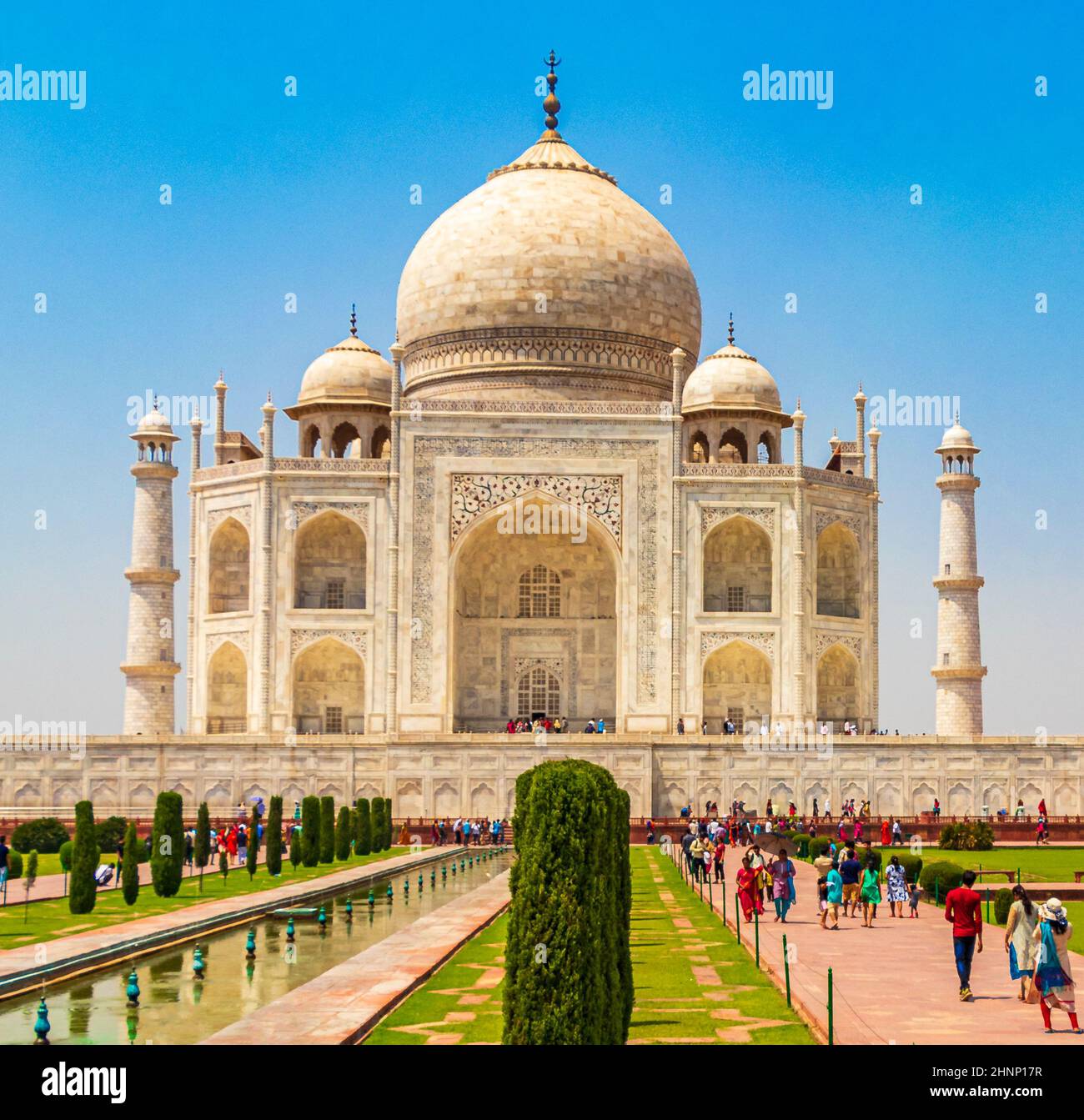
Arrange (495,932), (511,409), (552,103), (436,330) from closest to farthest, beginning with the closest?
(495,932), (511,409), (436,330), (552,103)

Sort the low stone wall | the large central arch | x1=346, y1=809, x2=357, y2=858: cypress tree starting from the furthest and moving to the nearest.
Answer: the large central arch
the low stone wall
x1=346, y1=809, x2=357, y2=858: cypress tree

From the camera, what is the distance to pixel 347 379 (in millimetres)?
38281

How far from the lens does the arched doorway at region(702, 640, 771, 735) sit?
115 feet

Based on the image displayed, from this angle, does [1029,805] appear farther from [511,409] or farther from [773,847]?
[511,409]

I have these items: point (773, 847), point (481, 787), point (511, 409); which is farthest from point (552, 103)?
point (773, 847)

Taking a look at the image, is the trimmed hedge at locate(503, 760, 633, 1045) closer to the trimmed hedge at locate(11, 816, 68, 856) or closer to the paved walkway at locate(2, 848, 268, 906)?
the paved walkway at locate(2, 848, 268, 906)

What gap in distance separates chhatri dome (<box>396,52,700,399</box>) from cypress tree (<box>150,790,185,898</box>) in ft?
65.5

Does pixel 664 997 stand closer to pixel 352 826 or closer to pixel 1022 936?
pixel 1022 936

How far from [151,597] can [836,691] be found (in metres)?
15.2

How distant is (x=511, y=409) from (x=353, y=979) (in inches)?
937

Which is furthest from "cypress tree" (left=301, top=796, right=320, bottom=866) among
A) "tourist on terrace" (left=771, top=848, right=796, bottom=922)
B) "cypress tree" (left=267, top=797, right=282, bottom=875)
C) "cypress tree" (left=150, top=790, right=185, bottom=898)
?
"tourist on terrace" (left=771, top=848, right=796, bottom=922)

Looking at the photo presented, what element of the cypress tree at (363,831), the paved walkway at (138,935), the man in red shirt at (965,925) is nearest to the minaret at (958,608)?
the cypress tree at (363,831)
